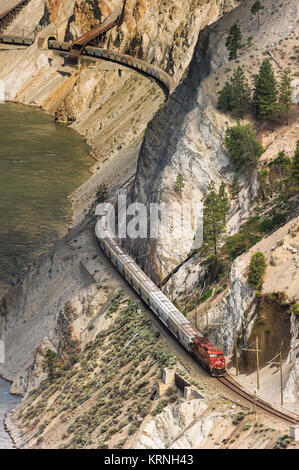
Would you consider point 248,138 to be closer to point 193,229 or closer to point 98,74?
point 193,229

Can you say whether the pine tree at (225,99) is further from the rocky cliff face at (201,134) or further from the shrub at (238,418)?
the shrub at (238,418)

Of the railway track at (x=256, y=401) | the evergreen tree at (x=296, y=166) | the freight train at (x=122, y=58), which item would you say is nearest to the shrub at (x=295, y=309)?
the railway track at (x=256, y=401)

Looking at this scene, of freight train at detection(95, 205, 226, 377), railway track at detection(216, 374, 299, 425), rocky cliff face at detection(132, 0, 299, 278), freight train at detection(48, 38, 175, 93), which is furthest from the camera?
freight train at detection(48, 38, 175, 93)

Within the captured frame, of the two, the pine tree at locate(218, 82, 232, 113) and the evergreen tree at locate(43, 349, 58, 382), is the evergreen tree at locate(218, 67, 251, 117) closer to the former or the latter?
the pine tree at locate(218, 82, 232, 113)

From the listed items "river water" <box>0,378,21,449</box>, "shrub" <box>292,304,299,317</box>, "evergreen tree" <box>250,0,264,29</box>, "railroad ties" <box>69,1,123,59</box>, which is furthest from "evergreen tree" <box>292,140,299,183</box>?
"railroad ties" <box>69,1,123,59</box>

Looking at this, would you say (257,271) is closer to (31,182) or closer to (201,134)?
(201,134)
